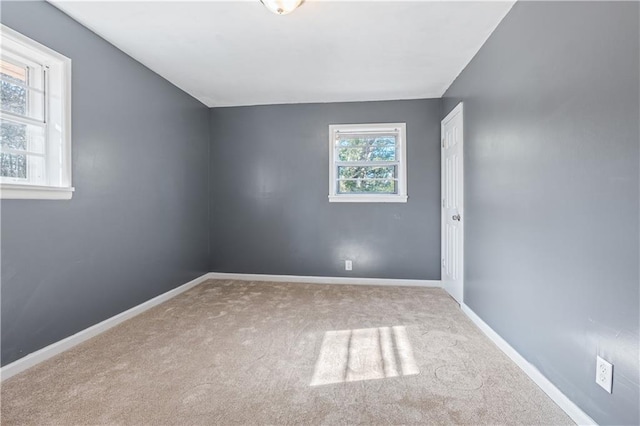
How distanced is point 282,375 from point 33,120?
2.34m

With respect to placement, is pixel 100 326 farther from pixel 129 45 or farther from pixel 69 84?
pixel 129 45

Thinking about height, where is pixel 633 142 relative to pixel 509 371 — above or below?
above

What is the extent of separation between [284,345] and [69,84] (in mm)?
2438

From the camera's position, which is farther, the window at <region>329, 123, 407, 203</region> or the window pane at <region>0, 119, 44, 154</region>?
the window at <region>329, 123, 407, 203</region>

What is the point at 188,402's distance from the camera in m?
1.53

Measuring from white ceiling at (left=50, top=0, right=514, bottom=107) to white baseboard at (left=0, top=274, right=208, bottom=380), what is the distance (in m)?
2.32

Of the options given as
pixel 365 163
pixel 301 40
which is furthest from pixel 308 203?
pixel 301 40

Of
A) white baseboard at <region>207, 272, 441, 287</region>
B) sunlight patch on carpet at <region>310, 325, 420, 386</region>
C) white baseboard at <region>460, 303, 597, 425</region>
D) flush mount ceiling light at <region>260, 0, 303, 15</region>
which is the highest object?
flush mount ceiling light at <region>260, 0, 303, 15</region>

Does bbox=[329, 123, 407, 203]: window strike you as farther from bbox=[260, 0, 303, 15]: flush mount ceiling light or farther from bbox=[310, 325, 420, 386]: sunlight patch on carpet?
bbox=[260, 0, 303, 15]: flush mount ceiling light

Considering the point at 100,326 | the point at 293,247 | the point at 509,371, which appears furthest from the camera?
the point at 293,247

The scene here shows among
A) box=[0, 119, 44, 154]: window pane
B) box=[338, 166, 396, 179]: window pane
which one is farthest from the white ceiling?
box=[338, 166, 396, 179]: window pane

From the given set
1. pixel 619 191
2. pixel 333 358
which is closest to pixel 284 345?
pixel 333 358

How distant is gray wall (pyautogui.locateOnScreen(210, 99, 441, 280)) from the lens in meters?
3.77

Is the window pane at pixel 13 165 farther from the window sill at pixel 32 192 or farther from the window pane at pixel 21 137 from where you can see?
the window sill at pixel 32 192
